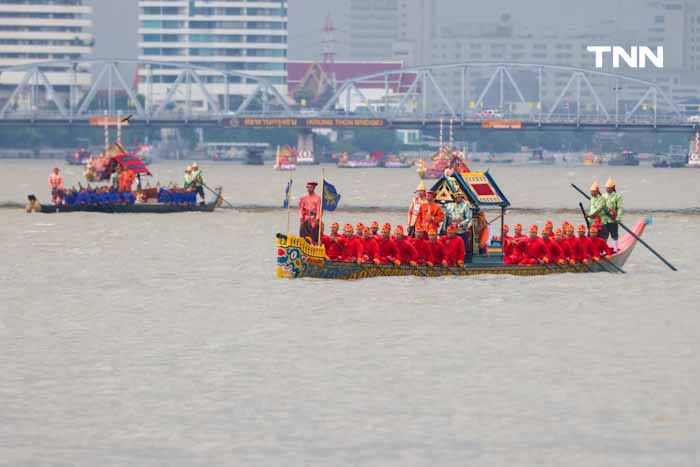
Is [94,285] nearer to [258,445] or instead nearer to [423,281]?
[423,281]

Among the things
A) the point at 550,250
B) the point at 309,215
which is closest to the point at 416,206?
the point at 309,215

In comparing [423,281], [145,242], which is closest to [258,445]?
[423,281]

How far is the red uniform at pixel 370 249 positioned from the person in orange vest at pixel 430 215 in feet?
4.38

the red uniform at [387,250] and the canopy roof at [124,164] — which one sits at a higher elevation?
the canopy roof at [124,164]

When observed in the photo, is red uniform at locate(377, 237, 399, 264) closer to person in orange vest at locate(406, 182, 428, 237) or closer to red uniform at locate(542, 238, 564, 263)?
person in orange vest at locate(406, 182, 428, 237)

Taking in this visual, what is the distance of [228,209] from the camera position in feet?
284

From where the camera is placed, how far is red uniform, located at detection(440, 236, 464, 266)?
137 feet

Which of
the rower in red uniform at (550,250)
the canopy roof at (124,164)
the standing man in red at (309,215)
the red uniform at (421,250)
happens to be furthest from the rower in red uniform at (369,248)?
the canopy roof at (124,164)

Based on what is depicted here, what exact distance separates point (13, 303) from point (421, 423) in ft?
57.1

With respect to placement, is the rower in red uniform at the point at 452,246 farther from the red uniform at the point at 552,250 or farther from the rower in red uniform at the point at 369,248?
the red uniform at the point at 552,250

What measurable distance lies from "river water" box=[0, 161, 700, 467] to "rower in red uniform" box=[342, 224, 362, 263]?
701mm

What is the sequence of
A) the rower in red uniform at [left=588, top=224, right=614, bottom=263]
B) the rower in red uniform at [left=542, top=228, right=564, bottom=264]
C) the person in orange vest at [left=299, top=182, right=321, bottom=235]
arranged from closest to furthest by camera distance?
1. the rower in red uniform at [left=542, top=228, right=564, bottom=264]
2. the person in orange vest at [left=299, top=182, right=321, bottom=235]
3. the rower in red uniform at [left=588, top=224, right=614, bottom=263]

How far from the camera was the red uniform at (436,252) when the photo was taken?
41875 millimetres

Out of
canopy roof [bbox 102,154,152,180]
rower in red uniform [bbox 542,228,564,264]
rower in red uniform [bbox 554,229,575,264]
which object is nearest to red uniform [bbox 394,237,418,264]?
rower in red uniform [bbox 542,228,564,264]
